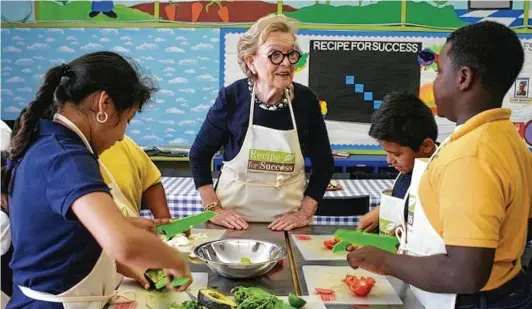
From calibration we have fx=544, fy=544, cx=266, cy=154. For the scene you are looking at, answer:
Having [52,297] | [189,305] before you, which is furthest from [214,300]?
[52,297]

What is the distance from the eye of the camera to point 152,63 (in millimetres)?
4902

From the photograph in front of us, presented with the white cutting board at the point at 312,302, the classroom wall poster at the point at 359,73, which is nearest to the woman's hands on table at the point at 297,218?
the white cutting board at the point at 312,302

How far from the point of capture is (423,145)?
6.54 ft

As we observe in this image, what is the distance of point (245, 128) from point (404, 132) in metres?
0.68

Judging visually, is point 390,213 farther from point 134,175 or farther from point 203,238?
point 134,175

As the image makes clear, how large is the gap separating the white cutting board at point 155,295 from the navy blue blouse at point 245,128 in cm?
92

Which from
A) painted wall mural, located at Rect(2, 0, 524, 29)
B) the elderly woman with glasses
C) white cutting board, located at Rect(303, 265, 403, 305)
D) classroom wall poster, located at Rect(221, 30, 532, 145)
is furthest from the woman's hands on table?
painted wall mural, located at Rect(2, 0, 524, 29)

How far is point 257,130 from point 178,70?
9.17 ft

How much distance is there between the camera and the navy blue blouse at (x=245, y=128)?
2318 mm

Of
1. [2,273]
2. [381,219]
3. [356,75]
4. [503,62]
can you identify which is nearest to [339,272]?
[381,219]

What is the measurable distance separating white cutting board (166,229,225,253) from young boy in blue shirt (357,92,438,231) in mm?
679

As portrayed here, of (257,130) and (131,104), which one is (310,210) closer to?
(257,130)

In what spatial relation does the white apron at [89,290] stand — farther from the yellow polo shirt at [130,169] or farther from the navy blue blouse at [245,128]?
the navy blue blouse at [245,128]

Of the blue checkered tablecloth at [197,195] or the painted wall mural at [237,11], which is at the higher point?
the painted wall mural at [237,11]
